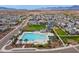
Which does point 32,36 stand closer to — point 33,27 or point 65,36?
point 33,27

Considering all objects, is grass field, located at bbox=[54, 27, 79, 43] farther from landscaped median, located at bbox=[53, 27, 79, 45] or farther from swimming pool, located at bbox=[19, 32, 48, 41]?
swimming pool, located at bbox=[19, 32, 48, 41]

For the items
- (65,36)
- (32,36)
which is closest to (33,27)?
(32,36)

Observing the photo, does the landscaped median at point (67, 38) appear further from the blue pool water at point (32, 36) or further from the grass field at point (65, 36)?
the blue pool water at point (32, 36)

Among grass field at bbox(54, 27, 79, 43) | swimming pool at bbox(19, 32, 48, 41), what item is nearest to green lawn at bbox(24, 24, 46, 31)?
swimming pool at bbox(19, 32, 48, 41)

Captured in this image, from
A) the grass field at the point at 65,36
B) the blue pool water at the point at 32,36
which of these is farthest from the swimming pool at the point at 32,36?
the grass field at the point at 65,36

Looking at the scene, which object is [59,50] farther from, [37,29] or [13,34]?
[13,34]

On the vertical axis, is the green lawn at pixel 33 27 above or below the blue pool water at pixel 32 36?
above

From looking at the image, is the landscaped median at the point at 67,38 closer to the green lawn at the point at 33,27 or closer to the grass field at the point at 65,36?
the grass field at the point at 65,36
